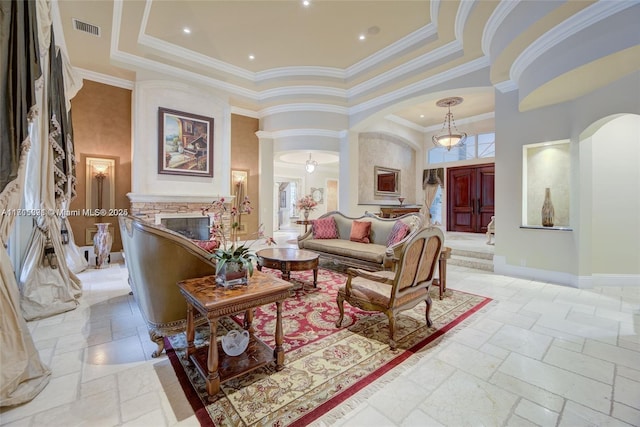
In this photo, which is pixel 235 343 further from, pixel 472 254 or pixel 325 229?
pixel 472 254

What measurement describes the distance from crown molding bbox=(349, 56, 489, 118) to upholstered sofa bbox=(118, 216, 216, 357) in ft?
17.5

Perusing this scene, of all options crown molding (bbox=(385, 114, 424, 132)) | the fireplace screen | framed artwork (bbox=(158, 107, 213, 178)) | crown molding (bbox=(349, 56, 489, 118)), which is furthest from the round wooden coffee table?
crown molding (bbox=(385, 114, 424, 132))

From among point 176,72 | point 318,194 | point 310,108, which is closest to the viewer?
point 176,72

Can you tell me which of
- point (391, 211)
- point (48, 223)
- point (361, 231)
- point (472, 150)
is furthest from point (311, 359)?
point (472, 150)

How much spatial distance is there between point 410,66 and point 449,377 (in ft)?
17.7

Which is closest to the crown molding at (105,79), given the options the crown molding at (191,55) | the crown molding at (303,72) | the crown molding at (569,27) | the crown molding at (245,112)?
the crown molding at (191,55)

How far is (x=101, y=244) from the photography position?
5023 millimetres

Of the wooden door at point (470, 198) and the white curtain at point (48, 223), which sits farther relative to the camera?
the wooden door at point (470, 198)

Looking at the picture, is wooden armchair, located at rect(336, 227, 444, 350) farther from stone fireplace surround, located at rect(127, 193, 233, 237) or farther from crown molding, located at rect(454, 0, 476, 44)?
stone fireplace surround, located at rect(127, 193, 233, 237)

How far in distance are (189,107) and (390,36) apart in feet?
14.7

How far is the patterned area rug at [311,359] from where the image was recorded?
1608mm

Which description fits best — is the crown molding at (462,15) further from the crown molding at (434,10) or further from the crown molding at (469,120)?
the crown molding at (469,120)

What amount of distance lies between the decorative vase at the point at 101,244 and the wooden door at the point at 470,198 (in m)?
9.41

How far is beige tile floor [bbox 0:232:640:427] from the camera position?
5.14 ft
